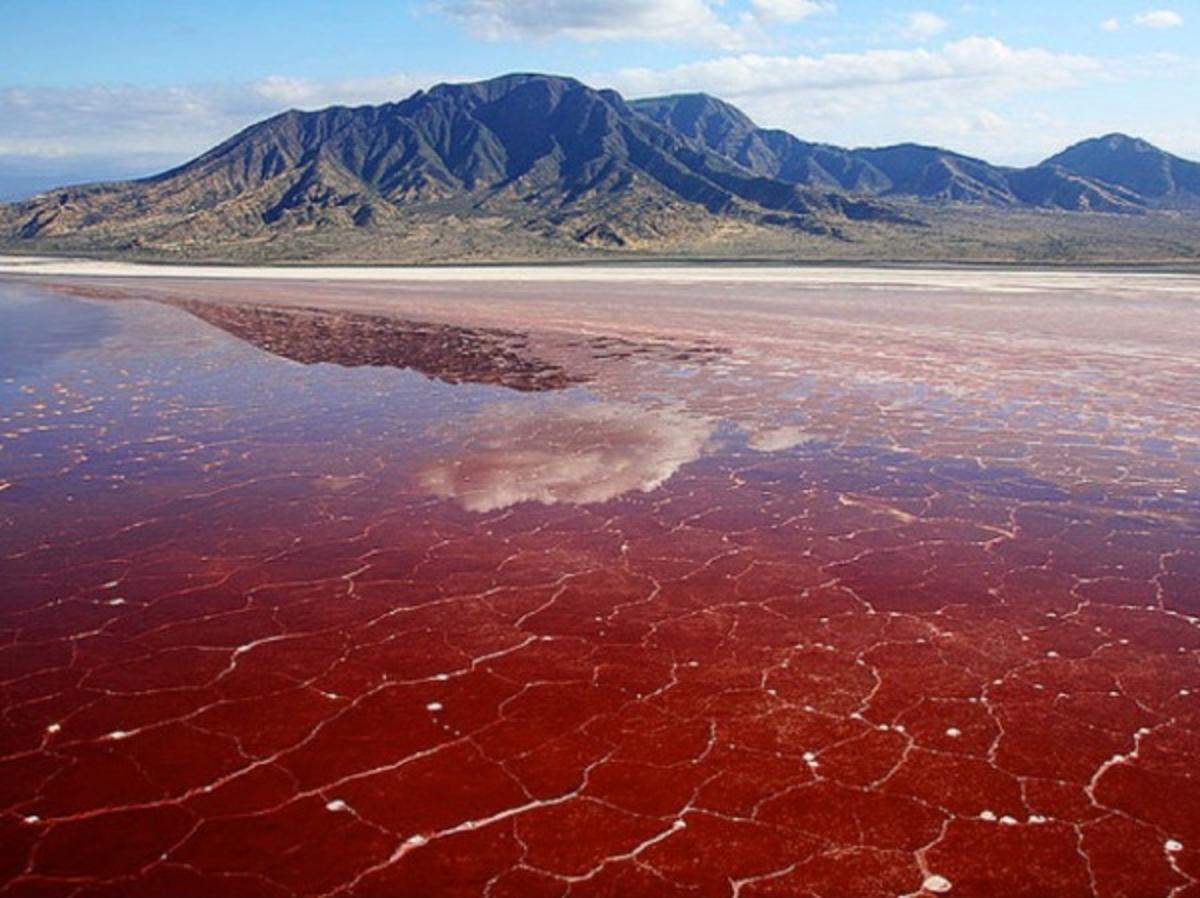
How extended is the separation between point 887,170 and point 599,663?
169 m

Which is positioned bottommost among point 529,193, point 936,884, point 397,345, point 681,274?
point 936,884

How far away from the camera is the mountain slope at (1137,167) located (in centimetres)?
A: 13325

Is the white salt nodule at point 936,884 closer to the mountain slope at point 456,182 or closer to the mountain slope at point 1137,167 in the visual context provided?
the mountain slope at point 456,182

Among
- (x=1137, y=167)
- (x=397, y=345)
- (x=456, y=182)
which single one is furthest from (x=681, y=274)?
(x=1137, y=167)

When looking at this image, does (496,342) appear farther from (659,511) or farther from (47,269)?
(47,269)

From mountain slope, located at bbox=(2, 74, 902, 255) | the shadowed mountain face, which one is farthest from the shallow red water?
the shadowed mountain face

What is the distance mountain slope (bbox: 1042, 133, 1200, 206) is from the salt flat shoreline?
95540mm

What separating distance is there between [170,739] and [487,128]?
131325mm

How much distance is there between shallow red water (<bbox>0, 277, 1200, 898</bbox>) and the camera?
4000 millimetres

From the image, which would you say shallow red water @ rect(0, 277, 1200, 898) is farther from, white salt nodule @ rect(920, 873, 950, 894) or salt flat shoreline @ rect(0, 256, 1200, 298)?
salt flat shoreline @ rect(0, 256, 1200, 298)

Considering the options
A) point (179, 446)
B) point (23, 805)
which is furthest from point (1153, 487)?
point (179, 446)

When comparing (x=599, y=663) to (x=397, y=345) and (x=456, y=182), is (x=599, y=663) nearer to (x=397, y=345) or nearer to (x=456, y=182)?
(x=397, y=345)

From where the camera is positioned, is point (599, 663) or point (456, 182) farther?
point (456, 182)

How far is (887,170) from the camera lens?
159500 millimetres
